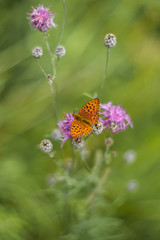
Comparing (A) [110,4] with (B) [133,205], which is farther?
(A) [110,4]

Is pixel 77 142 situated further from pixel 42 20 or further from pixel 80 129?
pixel 42 20

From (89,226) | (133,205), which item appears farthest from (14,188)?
(133,205)

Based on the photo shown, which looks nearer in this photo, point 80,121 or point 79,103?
point 80,121

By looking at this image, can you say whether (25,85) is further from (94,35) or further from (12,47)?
(94,35)

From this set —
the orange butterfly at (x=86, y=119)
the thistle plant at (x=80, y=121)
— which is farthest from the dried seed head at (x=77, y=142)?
the orange butterfly at (x=86, y=119)

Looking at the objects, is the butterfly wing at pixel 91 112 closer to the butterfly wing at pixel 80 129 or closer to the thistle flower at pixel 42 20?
the butterfly wing at pixel 80 129

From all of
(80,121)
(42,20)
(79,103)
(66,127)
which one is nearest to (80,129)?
(80,121)
